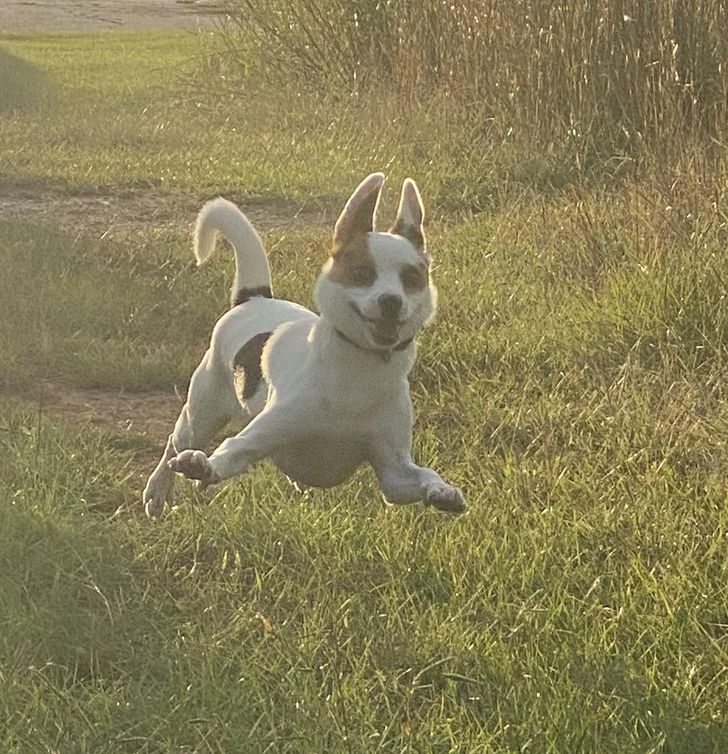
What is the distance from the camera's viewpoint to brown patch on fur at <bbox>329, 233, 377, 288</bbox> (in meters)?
3.10

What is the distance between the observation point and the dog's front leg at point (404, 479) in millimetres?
3105

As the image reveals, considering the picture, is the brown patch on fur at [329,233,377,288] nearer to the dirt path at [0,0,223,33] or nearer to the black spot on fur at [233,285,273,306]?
the black spot on fur at [233,285,273,306]

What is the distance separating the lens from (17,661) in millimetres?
3266

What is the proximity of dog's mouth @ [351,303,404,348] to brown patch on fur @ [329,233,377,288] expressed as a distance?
0.06m

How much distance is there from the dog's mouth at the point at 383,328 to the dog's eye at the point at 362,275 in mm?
50

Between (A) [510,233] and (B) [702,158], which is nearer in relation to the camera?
(B) [702,158]

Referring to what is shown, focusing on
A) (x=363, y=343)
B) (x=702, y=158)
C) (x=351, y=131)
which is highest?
(x=363, y=343)

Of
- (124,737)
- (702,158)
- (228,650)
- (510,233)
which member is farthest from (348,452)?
(510,233)

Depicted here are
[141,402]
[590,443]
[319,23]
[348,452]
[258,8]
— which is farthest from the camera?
[258,8]

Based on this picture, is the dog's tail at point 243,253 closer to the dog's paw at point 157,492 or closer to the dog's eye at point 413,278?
the dog's paw at point 157,492

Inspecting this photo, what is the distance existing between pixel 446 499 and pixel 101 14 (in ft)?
88.5

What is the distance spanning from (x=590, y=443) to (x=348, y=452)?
4.70 ft

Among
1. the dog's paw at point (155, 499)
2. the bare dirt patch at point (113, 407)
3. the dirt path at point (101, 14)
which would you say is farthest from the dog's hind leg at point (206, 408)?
the dirt path at point (101, 14)

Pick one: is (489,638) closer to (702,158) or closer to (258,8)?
(702,158)
